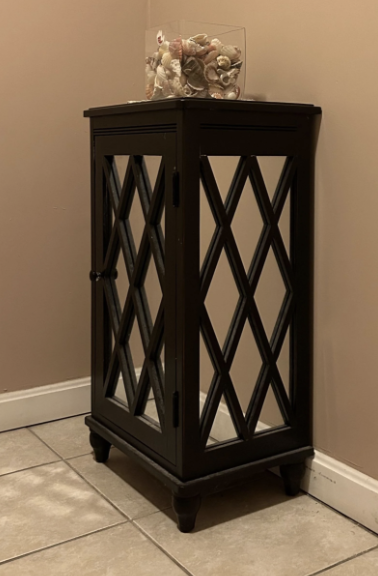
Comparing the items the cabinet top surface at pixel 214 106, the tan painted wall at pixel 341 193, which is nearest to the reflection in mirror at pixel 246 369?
the tan painted wall at pixel 341 193

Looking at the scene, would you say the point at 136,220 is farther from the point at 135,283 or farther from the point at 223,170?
the point at 223,170

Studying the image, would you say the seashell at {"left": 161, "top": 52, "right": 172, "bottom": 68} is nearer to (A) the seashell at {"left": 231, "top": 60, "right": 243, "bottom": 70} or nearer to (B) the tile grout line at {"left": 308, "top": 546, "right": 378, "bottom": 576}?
(A) the seashell at {"left": 231, "top": 60, "right": 243, "bottom": 70}

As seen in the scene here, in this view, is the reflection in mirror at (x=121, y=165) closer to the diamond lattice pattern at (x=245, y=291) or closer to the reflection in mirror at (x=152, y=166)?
the reflection in mirror at (x=152, y=166)

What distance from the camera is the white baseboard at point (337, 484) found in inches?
61.2

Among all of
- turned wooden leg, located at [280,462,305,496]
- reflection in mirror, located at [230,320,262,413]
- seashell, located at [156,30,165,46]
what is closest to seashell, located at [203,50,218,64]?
seashell, located at [156,30,165,46]

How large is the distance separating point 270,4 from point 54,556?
133 centimetres

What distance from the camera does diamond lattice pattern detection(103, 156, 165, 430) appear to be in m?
1.58

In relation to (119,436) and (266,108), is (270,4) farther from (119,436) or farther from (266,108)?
(119,436)

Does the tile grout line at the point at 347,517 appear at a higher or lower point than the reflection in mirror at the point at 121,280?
lower

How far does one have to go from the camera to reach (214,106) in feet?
4.81

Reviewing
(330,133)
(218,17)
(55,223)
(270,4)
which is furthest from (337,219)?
Answer: (55,223)

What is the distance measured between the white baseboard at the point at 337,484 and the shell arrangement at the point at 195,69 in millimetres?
676

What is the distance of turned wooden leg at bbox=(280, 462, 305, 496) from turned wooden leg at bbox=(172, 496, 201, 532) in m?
0.25

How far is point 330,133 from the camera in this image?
62.6 inches
